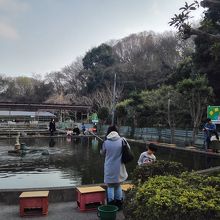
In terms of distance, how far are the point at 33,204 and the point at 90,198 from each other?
1.08 m

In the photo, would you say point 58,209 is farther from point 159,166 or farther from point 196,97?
point 196,97

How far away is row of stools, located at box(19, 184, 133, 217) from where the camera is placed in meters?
6.86

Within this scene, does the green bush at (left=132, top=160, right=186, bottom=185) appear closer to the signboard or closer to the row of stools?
the row of stools

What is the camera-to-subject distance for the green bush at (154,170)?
21.7 feet

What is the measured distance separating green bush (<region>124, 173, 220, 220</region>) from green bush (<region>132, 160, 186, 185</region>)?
107 centimetres

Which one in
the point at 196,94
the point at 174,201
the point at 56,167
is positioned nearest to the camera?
the point at 174,201

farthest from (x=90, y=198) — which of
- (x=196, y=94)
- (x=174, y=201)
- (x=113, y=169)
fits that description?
(x=196, y=94)

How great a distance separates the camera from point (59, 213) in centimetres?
705

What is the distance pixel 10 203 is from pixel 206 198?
15.4 feet

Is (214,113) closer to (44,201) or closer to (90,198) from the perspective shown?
(90,198)

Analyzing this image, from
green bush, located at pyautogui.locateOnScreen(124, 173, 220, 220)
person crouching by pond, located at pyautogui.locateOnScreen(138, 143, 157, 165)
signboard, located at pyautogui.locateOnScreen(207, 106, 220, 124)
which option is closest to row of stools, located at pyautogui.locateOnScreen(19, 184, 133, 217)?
person crouching by pond, located at pyautogui.locateOnScreen(138, 143, 157, 165)

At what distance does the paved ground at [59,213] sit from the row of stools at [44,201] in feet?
0.46

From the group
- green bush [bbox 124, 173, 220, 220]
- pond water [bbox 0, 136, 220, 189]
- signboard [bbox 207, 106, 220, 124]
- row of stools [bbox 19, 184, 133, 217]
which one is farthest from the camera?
signboard [bbox 207, 106, 220, 124]

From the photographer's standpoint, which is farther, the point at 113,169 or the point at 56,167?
the point at 56,167
